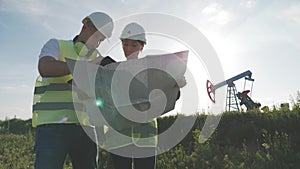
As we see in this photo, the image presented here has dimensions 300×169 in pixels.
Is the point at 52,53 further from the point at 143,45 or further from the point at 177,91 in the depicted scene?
the point at 177,91

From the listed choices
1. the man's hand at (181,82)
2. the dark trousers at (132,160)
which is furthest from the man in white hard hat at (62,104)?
the man's hand at (181,82)

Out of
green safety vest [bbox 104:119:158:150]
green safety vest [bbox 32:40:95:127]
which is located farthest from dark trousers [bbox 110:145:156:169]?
green safety vest [bbox 32:40:95:127]

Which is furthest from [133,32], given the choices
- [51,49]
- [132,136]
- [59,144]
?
[59,144]

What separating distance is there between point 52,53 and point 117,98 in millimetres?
517

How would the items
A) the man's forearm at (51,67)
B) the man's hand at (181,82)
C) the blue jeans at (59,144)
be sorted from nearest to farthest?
the man's forearm at (51,67)
the blue jeans at (59,144)
the man's hand at (181,82)

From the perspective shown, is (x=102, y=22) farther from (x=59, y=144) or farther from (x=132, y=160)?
(x=132, y=160)

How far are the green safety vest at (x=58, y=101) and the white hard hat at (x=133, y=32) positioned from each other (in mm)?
398

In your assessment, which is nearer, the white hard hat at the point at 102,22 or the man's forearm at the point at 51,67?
the man's forearm at the point at 51,67

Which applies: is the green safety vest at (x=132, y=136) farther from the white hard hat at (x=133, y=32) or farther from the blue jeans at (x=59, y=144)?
the white hard hat at (x=133, y=32)

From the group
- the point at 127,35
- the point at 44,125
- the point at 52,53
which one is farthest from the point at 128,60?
the point at 44,125

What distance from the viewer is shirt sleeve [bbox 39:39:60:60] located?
203 cm

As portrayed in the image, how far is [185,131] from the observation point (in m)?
2.57

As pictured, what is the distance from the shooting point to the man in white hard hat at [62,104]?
2.12 meters

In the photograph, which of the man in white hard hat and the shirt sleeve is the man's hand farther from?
the shirt sleeve
